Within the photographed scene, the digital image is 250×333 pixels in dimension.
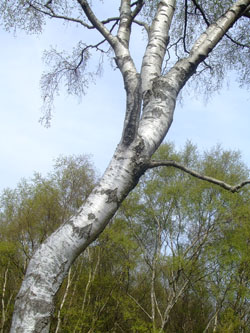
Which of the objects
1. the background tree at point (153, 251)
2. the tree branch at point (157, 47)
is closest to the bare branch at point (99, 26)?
the tree branch at point (157, 47)

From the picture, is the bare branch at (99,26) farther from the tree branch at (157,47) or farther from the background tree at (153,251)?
the background tree at (153,251)

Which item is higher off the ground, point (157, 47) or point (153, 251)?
point (153, 251)

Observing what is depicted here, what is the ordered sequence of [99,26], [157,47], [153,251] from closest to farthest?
[157,47] < [99,26] < [153,251]

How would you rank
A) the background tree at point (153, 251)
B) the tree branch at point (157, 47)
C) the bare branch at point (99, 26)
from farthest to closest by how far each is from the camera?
the background tree at point (153, 251) < the bare branch at point (99, 26) < the tree branch at point (157, 47)

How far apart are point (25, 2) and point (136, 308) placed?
14.5 metres

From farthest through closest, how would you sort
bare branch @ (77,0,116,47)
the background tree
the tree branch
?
the background tree → bare branch @ (77,0,116,47) → the tree branch

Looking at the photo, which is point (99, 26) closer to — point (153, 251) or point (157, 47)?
point (157, 47)

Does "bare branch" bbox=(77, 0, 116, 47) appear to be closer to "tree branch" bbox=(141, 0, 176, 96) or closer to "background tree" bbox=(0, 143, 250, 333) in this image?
"tree branch" bbox=(141, 0, 176, 96)

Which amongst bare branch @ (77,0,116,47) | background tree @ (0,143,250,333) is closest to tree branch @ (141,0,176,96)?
bare branch @ (77,0,116,47)

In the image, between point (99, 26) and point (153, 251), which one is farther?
point (153, 251)

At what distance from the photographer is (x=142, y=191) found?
739 inches

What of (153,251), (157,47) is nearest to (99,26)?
(157,47)

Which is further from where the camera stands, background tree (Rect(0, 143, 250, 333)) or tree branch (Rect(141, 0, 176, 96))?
background tree (Rect(0, 143, 250, 333))

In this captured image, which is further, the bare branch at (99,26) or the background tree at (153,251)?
the background tree at (153,251)
